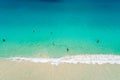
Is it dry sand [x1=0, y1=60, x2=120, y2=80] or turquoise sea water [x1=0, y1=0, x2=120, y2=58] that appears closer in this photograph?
dry sand [x1=0, y1=60, x2=120, y2=80]

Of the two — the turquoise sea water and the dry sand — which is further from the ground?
the turquoise sea water

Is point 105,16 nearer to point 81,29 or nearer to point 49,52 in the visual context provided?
point 81,29

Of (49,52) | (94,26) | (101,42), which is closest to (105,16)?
(94,26)

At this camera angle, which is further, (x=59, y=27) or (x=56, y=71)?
(x=59, y=27)

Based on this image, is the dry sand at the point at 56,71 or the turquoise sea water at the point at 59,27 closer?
the dry sand at the point at 56,71

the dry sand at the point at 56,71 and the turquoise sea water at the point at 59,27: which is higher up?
the turquoise sea water at the point at 59,27
